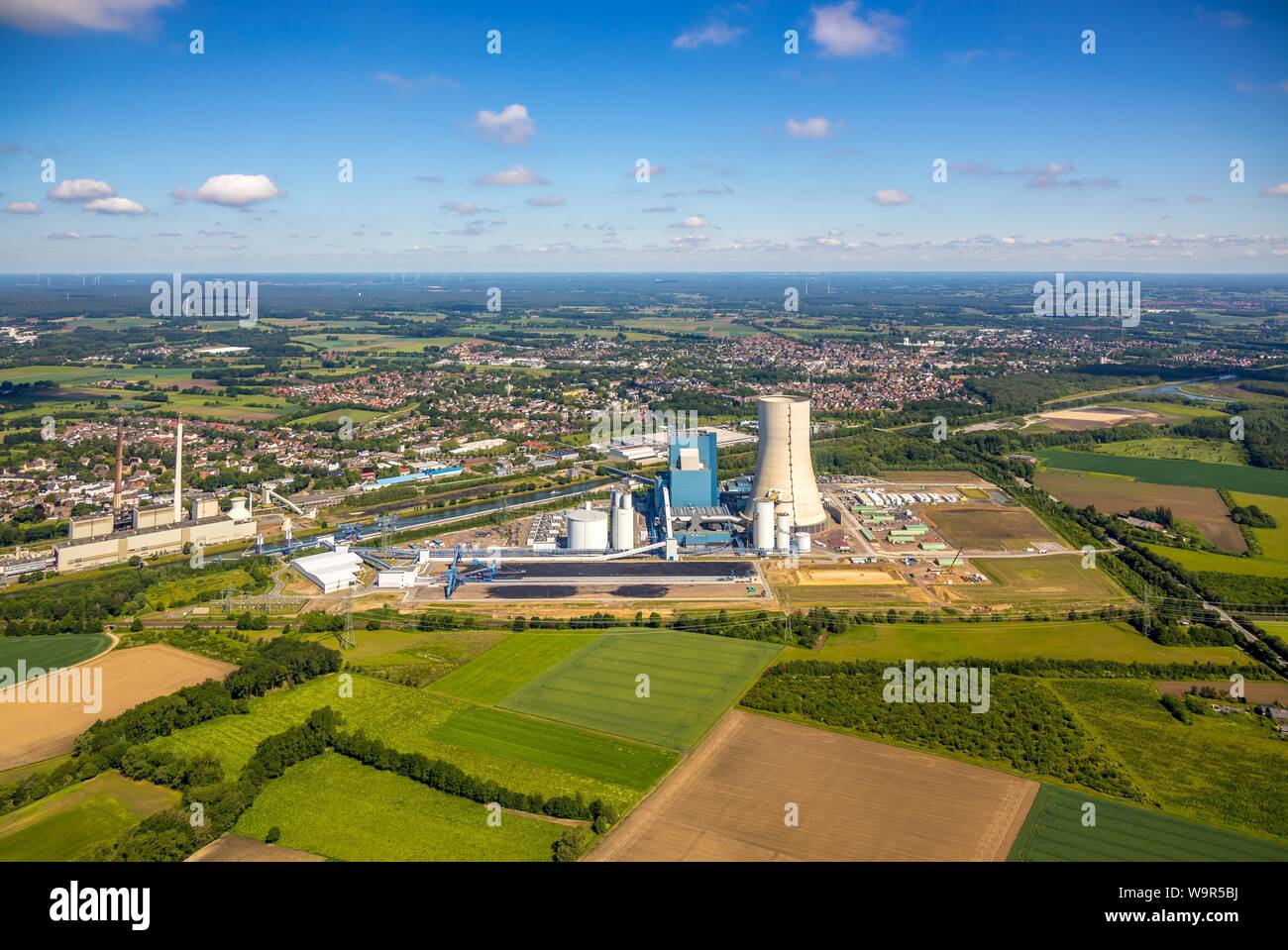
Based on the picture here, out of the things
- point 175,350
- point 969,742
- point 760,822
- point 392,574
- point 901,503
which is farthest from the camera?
point 175,350

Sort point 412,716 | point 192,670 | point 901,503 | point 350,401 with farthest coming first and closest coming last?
point 350,401, point 901,503, point 192,670, point 412,716

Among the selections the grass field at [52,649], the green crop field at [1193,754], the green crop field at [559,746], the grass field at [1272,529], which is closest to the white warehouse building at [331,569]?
the grass field at [52,649]

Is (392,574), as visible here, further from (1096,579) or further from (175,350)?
(175,350)

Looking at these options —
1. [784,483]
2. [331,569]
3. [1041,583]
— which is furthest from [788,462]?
[331,569]

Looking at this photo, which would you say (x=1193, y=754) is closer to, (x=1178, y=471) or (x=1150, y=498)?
(x=1150, y=498)

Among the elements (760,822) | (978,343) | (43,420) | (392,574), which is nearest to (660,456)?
(392,574)

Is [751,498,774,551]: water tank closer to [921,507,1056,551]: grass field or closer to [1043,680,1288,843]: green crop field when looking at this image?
[921,507,1056,551]: grass field

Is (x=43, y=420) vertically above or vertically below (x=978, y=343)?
below
